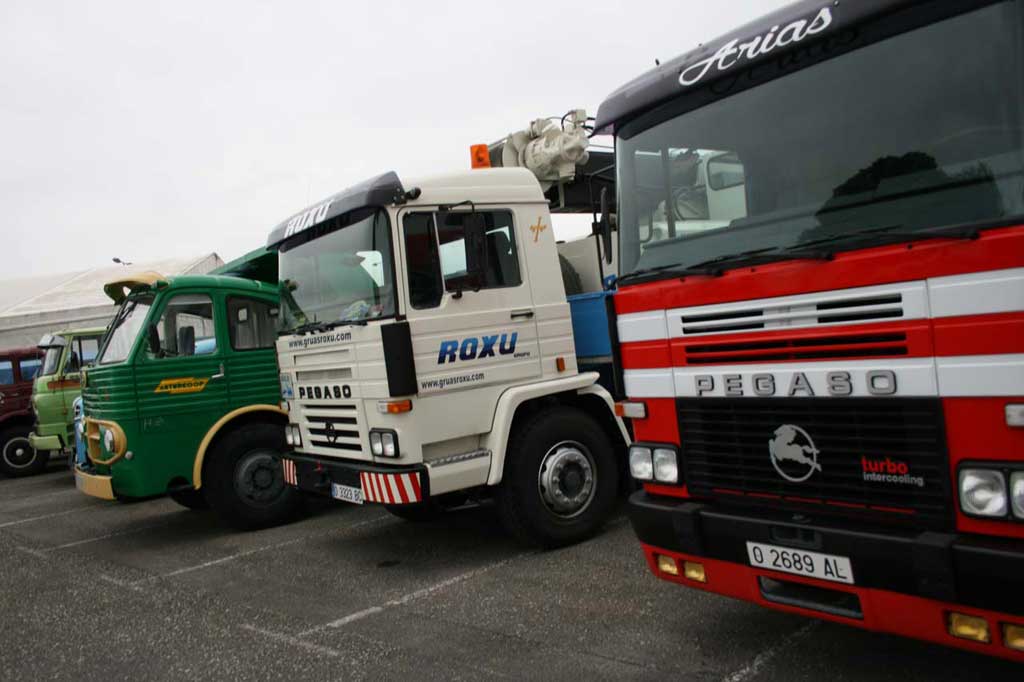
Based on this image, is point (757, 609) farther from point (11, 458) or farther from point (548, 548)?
point (11, 458)

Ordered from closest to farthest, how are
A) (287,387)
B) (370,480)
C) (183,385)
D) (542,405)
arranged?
1. (370,480)
2. (542,405)
3. (287,387)
4. (183,385)

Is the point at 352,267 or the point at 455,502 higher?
the point at 352,267

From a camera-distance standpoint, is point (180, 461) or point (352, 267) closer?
point (352, 267)

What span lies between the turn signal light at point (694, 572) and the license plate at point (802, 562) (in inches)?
12.2

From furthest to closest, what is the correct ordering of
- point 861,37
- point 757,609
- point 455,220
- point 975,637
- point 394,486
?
point 455,220, point 394,486, point 757,609, point 861,37, point 975,637

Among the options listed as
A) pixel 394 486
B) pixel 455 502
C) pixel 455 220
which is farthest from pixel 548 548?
pixel 455 220

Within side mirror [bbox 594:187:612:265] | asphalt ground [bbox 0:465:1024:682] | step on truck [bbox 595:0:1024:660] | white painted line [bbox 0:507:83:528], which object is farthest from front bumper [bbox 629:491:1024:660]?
white painted line [bbox 0:507:83:528]

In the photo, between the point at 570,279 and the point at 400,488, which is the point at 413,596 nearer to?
the point at 400,488

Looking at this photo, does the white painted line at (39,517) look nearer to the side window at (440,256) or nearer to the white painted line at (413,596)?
the white painted line at (413,596)

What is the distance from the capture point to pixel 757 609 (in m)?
4.39

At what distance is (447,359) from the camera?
5.57 metres

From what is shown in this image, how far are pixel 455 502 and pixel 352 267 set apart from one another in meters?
1.80

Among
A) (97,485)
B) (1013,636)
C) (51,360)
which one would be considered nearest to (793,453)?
(1013,636)

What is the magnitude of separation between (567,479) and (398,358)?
1.56 m
